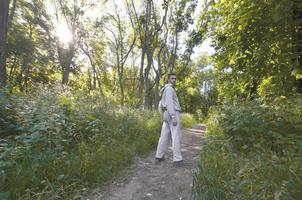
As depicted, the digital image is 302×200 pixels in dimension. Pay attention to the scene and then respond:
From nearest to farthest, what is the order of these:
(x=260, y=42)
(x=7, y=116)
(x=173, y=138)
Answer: (x=7, y=116) < (x=173, y=138) < (x=260, y=42)

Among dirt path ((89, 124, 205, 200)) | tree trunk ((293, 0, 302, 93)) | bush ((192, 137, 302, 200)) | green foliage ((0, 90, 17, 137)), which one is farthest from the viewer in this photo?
tree trunk ((293, 0, 302, 93))

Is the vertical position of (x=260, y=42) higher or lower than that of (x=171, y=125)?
higher

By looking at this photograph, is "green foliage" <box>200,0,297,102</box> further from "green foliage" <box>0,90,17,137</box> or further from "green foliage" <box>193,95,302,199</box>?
"green foliage" <box>0,90,17,137</box>

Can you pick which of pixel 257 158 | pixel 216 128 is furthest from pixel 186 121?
pixel 257 158

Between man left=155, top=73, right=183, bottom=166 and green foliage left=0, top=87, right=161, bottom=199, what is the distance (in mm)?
929

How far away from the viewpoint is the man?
6.00 m

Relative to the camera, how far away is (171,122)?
6.22m

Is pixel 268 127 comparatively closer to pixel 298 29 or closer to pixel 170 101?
pixel 170 101

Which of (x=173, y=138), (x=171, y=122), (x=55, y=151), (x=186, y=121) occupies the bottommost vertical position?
(x=55, y=151)

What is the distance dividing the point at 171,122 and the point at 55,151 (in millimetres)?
2901

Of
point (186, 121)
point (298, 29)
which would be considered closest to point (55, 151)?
point (298, 29)

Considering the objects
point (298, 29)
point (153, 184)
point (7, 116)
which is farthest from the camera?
point (298, 29)

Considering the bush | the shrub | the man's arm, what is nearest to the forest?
the bush

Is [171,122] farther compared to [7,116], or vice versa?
[171,122]
